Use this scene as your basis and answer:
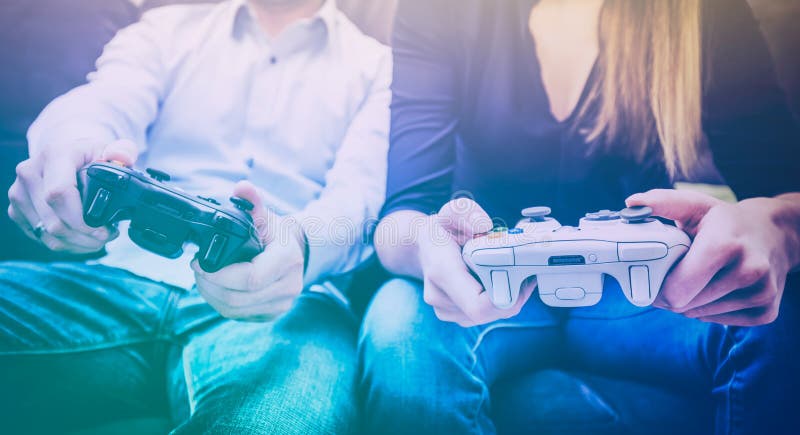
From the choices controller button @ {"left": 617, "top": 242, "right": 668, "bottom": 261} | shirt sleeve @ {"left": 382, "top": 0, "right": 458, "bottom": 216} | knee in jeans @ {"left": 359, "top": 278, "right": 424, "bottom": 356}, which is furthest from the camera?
shirt sleeve @ {"left": 382, "top": 0, "right": 458, "bottom": 216}

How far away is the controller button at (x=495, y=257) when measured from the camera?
34 centimetres

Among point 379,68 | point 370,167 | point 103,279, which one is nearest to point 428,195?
point 370,167

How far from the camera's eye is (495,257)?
0.34 m

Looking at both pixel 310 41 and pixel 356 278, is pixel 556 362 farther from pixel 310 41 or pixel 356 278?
pixel 310 41

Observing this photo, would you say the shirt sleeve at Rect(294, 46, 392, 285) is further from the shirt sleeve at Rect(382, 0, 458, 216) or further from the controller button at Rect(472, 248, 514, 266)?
the controller button at Rect(472, 248, 514, 266)

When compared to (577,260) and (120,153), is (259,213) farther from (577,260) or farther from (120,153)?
(577,260)

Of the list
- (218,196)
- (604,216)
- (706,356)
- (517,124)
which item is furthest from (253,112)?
(706,356)

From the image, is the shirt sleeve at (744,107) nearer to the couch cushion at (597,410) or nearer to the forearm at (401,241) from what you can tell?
the couch cushion at (597,410)

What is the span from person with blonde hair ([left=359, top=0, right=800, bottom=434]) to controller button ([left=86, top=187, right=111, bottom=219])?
0.26 m

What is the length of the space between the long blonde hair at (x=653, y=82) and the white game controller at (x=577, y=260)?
0.65ft

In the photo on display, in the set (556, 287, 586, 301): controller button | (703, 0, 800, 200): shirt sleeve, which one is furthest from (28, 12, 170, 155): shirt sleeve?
(703, 0, 800, 200): shirt sleeve

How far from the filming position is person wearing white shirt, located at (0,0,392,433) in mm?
412

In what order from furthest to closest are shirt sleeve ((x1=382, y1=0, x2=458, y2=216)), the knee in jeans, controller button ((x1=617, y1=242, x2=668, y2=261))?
shirt sleeve ((x1=382, y1=0, x2=458, y2=216)) → the knee in jeans → controller button ((x1=617, y1=242, x2=668, y2=261))

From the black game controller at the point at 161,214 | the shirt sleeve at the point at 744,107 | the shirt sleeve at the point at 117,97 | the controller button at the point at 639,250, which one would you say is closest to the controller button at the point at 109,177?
the black game controller at the point at 161,214
